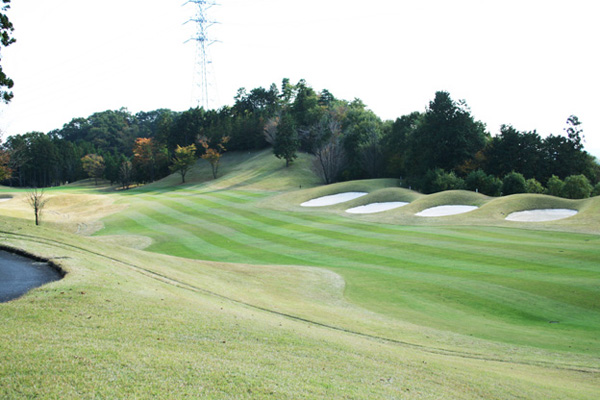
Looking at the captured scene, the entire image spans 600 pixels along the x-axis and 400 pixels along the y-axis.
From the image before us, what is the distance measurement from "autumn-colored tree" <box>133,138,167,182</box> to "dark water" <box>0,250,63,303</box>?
9253 centimetres

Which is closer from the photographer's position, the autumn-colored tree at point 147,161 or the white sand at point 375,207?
the white sand at point 375,207

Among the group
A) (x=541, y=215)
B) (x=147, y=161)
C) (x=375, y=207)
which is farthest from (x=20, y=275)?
(x=147, y=161)

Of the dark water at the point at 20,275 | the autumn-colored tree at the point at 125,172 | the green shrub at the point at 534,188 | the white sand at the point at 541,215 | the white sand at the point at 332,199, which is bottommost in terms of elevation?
the white sand at the point at 541,215

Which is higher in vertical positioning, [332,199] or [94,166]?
[94,166]

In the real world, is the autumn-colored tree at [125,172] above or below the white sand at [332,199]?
above

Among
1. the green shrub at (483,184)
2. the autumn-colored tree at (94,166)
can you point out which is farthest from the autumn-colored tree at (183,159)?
the green shrub at (483,184)

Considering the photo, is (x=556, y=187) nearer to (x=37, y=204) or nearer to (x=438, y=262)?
(x=438, y=262)

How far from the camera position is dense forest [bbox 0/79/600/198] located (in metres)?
56.6

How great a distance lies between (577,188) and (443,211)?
17795 mm

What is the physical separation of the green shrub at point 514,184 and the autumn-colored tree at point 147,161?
252ft

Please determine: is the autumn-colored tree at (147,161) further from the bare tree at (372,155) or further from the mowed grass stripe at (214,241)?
the mowed grass stripe at (214,241)

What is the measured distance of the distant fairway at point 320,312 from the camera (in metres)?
7.06

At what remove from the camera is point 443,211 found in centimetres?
4238

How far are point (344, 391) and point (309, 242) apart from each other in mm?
25238
